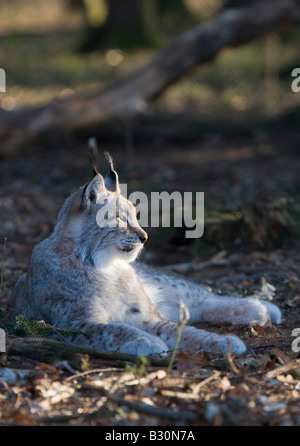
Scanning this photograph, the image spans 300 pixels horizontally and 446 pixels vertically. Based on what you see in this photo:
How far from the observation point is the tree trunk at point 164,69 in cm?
989

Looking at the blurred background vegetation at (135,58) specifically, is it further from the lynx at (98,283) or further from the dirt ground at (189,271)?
the lynx at (98,283)

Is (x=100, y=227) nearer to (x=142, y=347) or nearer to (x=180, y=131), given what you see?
(x=142, y=347)

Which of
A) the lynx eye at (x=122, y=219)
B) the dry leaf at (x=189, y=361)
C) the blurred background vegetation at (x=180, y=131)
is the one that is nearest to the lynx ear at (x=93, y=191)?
the lynx eye at (x=122, y=219)

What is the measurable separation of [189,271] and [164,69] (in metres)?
4.58

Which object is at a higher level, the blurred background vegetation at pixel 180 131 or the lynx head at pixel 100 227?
the blurred background vegetation at pixel 180 131

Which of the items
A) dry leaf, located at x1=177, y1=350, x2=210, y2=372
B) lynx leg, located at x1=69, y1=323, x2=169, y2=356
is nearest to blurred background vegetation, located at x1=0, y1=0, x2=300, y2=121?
lynx leg, located at x1=69, y1=323, x2=169, y2=356

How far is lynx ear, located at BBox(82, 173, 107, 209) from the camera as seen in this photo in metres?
4.31

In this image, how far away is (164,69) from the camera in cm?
1002

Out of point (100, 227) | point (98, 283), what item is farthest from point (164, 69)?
point (98, 283)

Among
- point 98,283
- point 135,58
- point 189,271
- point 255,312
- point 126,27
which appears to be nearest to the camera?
point 98,283

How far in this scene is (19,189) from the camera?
356 inches

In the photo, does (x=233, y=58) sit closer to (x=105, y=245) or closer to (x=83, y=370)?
(x=105, y=245)

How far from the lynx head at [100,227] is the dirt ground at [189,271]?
29.3 inches

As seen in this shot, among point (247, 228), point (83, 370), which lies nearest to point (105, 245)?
point (83, 370)
